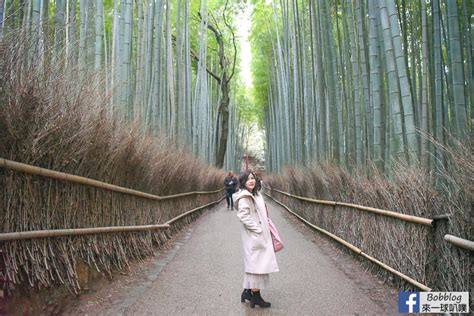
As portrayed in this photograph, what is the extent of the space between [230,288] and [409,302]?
5.12ft

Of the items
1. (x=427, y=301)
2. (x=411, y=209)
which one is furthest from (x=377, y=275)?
(x=427, y=301)

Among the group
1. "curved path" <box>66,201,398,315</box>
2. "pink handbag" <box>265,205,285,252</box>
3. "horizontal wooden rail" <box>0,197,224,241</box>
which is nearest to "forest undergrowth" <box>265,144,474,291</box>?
"curved path" <box>66,201,398,315</box>

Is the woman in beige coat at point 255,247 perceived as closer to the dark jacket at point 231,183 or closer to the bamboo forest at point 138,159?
the bamboo forest at point 138,159

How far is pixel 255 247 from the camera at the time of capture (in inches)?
127

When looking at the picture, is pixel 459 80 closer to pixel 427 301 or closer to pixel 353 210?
pixel 353 210

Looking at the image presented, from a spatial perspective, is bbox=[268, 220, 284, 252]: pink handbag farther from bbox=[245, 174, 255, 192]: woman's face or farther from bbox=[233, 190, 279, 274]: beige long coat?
bbox=[245, 174, 255, 192]: woman's face

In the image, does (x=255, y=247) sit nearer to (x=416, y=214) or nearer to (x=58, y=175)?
(x=416, y=214)

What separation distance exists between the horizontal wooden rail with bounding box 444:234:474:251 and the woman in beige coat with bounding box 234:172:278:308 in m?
1.24

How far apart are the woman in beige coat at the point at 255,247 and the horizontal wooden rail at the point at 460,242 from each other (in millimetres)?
1239

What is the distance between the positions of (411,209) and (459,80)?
5.66 feet

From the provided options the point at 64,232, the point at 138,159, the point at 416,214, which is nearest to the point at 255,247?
the point at 416,214

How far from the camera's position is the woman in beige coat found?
321 cm

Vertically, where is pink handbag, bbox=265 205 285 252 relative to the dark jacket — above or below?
below

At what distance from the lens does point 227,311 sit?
320 cm
